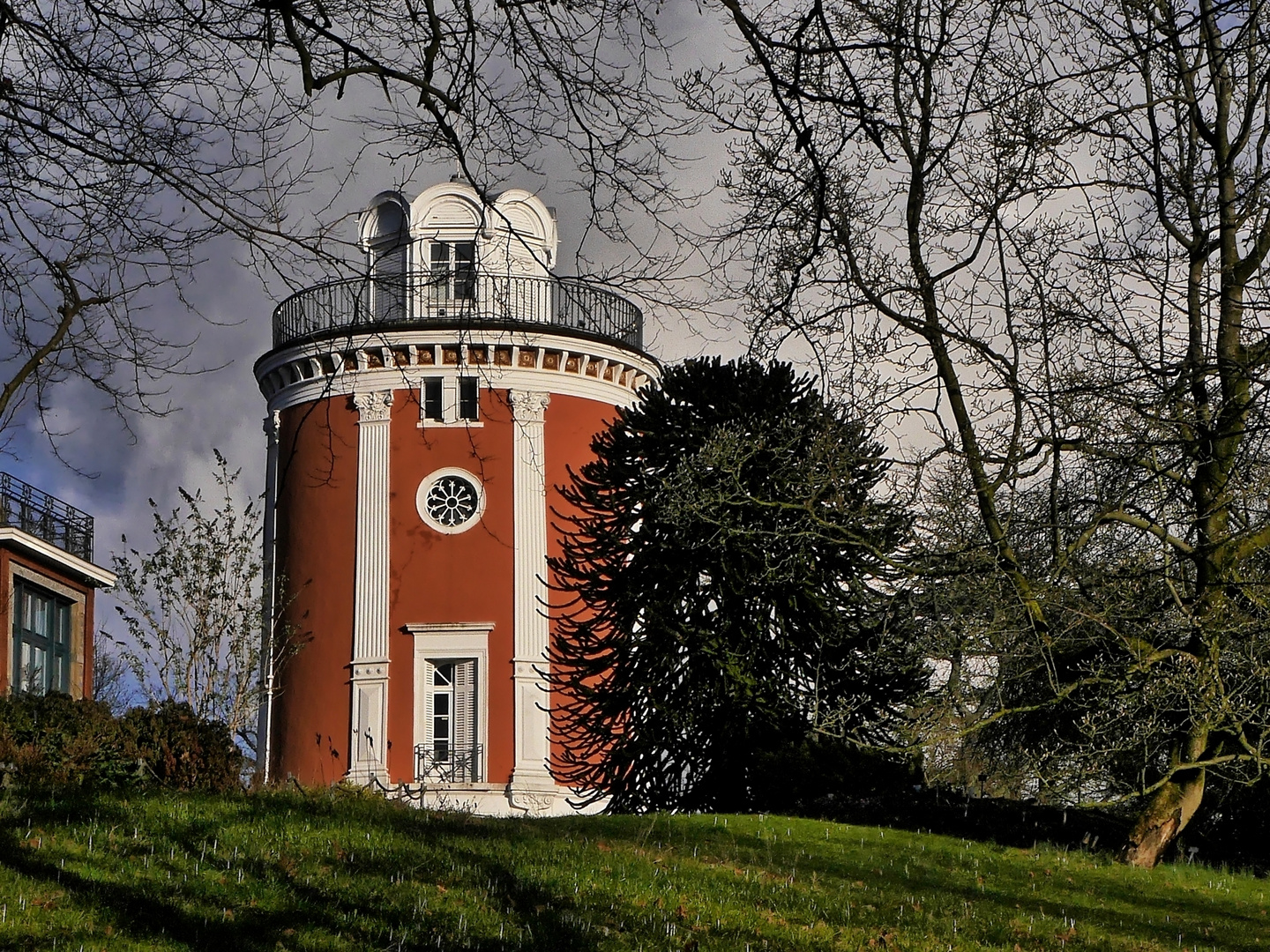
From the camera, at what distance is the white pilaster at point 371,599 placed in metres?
28.3

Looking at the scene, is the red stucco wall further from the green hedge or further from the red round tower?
the green hedge

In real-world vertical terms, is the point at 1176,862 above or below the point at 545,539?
below

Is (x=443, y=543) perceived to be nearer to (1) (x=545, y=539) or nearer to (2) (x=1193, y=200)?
(1) (x=545, y=539)

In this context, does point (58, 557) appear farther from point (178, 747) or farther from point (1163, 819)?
point (1163, 819)

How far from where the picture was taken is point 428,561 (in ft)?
96.0

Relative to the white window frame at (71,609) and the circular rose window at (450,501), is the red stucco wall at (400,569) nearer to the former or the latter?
the circular rose window at (450,501)

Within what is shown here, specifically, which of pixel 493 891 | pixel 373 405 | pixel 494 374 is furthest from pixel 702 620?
pixel 493 891

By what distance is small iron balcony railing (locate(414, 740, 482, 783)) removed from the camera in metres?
27.8

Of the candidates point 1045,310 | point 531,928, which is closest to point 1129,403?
point 1045,310

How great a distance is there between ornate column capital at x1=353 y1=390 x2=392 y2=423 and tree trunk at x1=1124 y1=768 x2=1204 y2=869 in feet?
61.9

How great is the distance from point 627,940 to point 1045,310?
6239 mm

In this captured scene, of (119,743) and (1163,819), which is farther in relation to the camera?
(119,743)

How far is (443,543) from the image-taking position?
2934cm

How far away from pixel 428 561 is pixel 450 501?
4.22 feet
